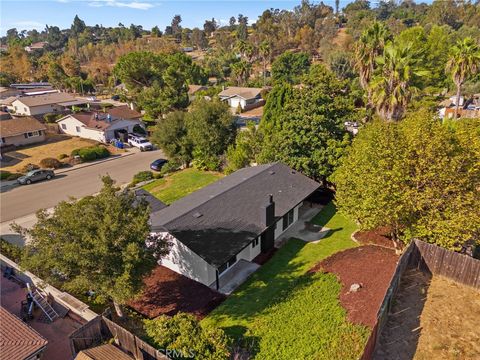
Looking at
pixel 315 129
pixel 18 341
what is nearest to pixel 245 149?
pixel 315 129

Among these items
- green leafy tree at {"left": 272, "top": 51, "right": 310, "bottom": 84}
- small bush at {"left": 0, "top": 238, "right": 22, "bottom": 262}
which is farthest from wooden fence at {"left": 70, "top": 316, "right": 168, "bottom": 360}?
green leafy tree at {"left": 272, "top": 51, "right": 310, "bottom": 84}

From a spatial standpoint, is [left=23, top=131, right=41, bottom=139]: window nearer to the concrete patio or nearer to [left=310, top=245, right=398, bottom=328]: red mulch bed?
the concrete patio

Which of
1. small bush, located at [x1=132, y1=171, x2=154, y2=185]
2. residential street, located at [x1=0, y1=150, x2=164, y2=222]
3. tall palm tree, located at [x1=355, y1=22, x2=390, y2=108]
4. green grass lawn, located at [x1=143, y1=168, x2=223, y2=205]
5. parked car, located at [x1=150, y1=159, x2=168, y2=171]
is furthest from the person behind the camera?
parked car, located at [x1=150, y1=159, x2=168, y2=171]

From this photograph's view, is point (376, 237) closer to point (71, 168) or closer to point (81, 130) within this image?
point (71, 168)

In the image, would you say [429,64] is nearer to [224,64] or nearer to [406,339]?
[406,339]

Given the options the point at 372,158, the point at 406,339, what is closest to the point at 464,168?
the point at 372,158

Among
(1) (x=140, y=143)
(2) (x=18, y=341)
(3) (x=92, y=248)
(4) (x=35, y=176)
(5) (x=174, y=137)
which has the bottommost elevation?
(2) (x=18, y=341)
